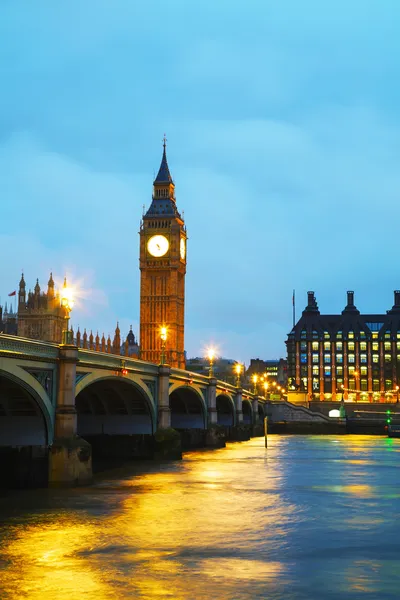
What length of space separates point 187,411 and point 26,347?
151ft

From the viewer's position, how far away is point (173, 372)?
63969 millimetres

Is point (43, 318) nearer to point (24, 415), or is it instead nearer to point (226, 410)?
point (226, 410)

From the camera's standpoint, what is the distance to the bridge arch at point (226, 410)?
3944 inches

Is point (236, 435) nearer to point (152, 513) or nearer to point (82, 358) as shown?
point (82, 358)

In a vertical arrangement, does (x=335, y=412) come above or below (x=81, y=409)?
below

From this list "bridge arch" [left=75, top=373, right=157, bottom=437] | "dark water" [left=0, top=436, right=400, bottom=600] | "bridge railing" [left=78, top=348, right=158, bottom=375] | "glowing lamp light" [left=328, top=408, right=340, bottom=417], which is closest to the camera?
"dark water" [left=0, top=436, right=400, bottom=600]

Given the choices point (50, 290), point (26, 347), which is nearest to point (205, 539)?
point (26, 347)

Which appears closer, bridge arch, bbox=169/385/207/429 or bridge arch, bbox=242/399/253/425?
bridge arch, bbox=169/385/207/429

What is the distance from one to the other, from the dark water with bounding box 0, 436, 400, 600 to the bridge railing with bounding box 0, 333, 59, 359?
6.65 m

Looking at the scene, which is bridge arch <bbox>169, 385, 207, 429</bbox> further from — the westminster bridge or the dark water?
the dark water

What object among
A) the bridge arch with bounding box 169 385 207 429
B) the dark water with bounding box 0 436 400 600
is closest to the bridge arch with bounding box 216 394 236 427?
the bridge arch with bounding box 169 385 207 429

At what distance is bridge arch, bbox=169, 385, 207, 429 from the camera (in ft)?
264

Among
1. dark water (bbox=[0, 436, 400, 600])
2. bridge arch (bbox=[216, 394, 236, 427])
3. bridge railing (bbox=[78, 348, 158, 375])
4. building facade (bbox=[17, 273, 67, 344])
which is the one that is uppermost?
building facade (bbox=[17, 273, 67, 344])

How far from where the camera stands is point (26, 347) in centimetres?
3819
